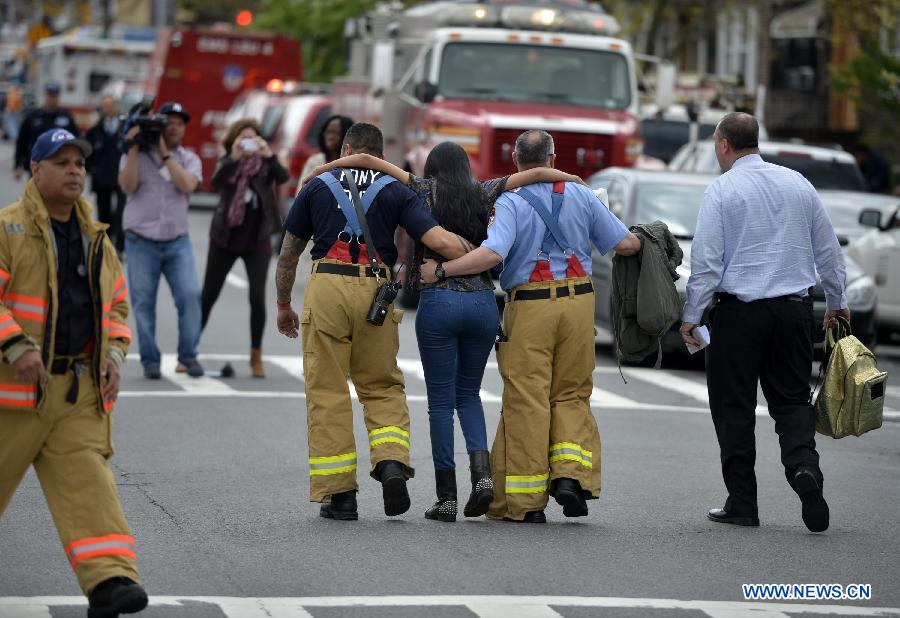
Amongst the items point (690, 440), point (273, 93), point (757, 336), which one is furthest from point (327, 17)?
point (757, 336)

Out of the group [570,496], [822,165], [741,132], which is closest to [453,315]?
[570,496]

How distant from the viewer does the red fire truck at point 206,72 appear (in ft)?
109

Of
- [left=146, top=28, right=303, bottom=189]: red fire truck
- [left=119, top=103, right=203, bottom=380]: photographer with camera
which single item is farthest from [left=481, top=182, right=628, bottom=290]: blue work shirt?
[left=146, top=28, right=303, bottom=189]: red fire truck

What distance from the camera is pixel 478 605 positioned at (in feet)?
22.0

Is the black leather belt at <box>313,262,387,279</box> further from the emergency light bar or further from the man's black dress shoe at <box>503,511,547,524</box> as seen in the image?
the emergency light bar

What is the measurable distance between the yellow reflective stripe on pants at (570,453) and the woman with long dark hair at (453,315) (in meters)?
0.30

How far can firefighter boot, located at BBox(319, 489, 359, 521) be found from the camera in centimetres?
823

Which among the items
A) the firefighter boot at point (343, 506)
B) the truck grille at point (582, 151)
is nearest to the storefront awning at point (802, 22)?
the truck grille at point (582, 151)

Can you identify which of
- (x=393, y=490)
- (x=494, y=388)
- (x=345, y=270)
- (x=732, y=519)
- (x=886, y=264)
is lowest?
(x=494, y=388)

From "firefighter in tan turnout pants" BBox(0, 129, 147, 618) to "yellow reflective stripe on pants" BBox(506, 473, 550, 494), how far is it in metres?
2.35

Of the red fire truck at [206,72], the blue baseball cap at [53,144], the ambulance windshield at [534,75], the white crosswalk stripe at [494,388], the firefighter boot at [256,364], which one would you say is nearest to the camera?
the blue baseball cap at [53,144]

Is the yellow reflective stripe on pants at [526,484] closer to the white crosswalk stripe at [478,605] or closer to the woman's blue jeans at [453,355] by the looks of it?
the woman's blue jeans at [453,355]

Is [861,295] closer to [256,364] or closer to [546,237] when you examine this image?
[256,364]

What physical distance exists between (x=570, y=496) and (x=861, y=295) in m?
7.64
